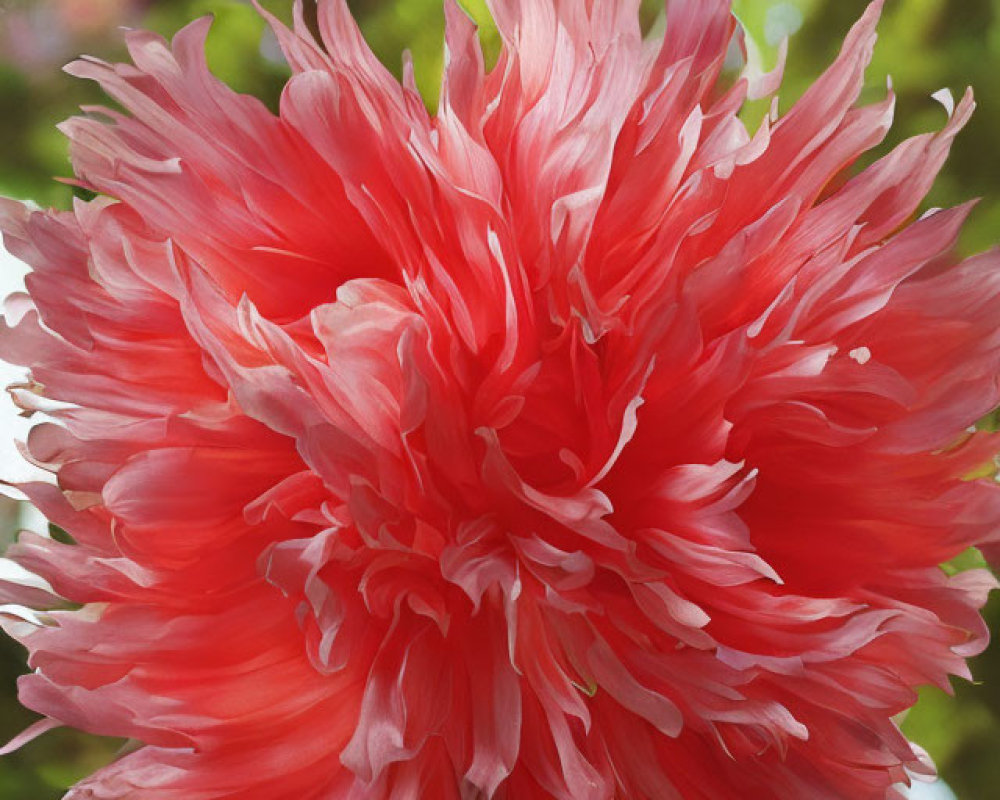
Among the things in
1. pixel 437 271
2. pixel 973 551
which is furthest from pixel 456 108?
pixel 973 551

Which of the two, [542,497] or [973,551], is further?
[973,551]

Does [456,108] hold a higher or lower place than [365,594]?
higher

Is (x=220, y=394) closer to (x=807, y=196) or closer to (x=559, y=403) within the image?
(x=559, y=403)

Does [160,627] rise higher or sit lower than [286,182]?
lower

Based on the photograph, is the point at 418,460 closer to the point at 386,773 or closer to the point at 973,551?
the point at 386,773

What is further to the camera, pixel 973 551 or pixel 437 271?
pixel 973 551

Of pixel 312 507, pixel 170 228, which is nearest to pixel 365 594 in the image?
pixel 312 507
